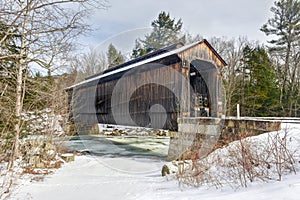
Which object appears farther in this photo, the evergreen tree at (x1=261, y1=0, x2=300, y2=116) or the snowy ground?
the evergreen tree at (x1=261, y1=0, x2=300, y2=116)

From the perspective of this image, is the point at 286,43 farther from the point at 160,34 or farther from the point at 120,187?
the point at 120,187

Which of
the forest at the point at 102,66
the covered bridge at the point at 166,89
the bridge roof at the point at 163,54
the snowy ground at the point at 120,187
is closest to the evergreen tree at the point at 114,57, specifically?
the forest at the point at 102,66

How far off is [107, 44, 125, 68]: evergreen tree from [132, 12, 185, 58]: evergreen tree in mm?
2785

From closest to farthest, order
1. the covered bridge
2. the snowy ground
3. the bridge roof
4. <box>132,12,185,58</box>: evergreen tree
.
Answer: the snowy ground < the covered bridge < the bridge roof < <box>132,12,185,58</box>: evergreen tree

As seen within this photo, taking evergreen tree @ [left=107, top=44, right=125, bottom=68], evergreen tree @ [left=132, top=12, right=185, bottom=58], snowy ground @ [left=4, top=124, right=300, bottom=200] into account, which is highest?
evergreen tree @ [left=132, top=12, right=185, bottom=58]

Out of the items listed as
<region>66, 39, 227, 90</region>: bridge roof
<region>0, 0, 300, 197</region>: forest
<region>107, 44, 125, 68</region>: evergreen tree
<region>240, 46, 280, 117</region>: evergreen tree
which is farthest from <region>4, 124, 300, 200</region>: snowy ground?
<region>107, 44, 125, 68</region>: evergreen tree

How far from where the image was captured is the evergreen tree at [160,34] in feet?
94.3

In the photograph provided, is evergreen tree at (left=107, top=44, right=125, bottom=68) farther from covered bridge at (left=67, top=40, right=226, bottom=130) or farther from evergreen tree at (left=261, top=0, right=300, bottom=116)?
evergreen tree at (left=261, top=0, right=300, bottom=116)

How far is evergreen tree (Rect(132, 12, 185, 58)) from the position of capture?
28750 mm

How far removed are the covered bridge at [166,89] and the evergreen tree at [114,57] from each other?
50.9 ft

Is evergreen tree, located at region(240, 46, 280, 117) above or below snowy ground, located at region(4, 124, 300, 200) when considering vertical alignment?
above

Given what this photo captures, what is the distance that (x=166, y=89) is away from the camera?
421 inches

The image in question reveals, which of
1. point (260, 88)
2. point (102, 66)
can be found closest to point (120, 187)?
point (260, 88)

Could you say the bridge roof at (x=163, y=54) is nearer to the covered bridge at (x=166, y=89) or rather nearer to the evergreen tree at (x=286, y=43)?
the covered bridge at (x=166, y=89)
